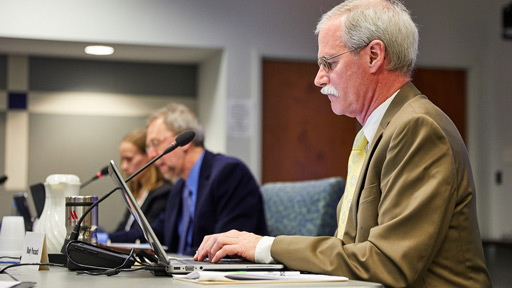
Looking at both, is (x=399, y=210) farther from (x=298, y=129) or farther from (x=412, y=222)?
(x=298, y=129)

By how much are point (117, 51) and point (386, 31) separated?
327cm

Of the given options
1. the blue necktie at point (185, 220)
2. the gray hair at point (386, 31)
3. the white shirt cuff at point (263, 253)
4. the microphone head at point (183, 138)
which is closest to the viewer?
the white shirt cuff at point (263, 253)

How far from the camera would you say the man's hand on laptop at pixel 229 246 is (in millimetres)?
1554

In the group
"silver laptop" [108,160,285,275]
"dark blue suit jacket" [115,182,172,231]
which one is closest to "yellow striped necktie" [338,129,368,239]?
"silver laptop" [108,160,285,275]

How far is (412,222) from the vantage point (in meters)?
1.39

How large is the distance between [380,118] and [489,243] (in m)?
2.24

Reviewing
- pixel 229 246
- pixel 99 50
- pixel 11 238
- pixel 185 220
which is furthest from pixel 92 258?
pixel 99 50

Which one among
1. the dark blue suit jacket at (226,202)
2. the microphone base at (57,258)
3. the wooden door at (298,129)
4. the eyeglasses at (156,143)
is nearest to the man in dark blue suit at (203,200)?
the dark blue suit jacket at (226,202)

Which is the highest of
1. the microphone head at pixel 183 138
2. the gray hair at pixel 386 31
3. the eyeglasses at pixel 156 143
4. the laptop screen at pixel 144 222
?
the gray hair at pixel 386 31

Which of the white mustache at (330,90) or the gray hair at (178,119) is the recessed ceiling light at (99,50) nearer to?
the gray hair at (178,119)

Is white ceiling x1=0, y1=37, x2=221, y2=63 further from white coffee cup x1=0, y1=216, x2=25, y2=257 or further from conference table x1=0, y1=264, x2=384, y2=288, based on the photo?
conference table x1=0, y1=264, x2=384, y2=288

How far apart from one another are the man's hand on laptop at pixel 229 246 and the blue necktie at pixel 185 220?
152cm

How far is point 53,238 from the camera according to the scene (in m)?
2.00

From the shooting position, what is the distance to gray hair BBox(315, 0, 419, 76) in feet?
5.62
